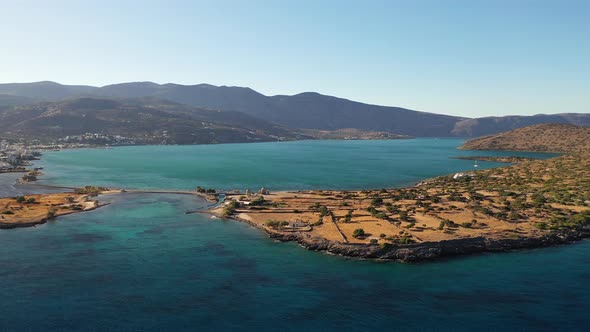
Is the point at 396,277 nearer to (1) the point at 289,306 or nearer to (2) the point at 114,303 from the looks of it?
(1) the point at 289,306

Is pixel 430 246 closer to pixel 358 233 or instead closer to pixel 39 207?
pixel 358 233

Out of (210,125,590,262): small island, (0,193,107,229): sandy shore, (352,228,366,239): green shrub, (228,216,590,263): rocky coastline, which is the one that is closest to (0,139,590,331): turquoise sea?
(228,216,590,263): rocky coastline

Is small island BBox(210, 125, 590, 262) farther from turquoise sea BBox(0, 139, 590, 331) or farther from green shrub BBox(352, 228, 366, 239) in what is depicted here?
turquoise sea BBox(0, 139, 590, 331)

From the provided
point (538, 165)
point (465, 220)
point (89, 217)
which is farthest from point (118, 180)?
point (538, 165)

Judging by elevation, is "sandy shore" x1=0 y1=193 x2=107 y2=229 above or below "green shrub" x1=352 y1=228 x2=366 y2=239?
below

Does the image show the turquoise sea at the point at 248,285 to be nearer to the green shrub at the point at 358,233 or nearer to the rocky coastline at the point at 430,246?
the rocky coastline at the point at 430,246

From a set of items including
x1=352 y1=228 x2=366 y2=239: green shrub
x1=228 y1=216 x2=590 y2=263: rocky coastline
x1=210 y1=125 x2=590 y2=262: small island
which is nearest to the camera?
x1=228 y1=216 x2=590 y2=263: rocky coastline

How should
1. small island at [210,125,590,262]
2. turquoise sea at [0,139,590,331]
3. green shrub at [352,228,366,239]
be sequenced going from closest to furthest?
turquoise sea at [0,139,590,331], small island at [210,125,590,262], green shrub at [352,228,366,239]

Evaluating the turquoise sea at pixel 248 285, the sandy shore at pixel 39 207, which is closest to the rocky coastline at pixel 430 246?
the turquoise sea at pixel 248 285
